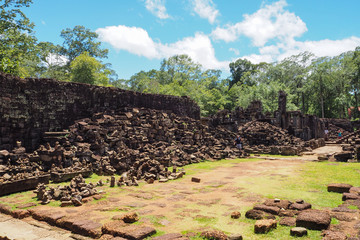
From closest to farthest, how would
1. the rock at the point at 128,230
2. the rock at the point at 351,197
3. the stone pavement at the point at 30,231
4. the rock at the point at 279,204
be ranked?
the rock at the point at 128,230 < the stone pavement at the point at 30,231 < the rock at the point at 279,204 < the rock at the point at 351,197

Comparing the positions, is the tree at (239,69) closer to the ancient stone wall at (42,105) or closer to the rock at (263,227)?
the ancient stone wall at (42,105)

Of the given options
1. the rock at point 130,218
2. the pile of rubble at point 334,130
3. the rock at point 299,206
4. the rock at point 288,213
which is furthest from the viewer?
the pile of rubble at point 334,130

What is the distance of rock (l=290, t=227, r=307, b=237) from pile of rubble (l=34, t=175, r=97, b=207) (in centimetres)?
439

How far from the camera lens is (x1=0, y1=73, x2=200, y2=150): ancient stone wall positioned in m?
9.37

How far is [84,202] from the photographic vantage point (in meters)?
6.04

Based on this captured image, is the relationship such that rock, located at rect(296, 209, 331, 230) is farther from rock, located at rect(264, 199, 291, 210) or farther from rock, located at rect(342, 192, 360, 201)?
rock, located at rect(342, 192, 360, 201)

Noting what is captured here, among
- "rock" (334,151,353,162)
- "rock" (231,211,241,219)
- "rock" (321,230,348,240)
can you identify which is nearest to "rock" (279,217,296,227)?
"rock" (321,230,348,240)

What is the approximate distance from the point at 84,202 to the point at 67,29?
131 feet

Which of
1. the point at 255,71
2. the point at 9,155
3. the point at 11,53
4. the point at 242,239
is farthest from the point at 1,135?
the point at 255,71

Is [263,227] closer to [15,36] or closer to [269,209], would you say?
[269,209]

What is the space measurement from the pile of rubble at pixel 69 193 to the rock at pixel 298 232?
4.39m

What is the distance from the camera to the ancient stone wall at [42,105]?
9.37 metres

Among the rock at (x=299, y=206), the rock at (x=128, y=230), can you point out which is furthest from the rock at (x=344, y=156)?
the rock at (x=128, y=230)

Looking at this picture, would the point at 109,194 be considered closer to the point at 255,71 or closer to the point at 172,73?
the point at 172,73
